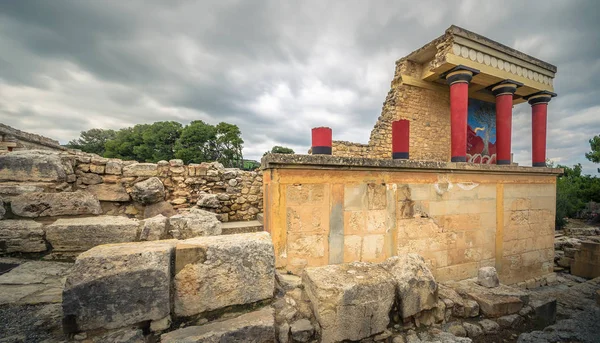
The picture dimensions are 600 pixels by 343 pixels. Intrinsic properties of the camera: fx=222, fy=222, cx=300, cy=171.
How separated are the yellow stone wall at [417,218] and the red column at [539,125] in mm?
5447

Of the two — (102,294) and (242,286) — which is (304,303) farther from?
(102,294)

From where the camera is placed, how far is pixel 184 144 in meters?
25.5

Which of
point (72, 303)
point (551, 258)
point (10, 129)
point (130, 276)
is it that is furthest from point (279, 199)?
point (10, 129)

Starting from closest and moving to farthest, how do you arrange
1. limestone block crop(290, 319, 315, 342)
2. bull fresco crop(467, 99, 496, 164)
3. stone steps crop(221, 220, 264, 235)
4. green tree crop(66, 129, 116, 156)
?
limestone block crop(290, 319, 315, 342) < stone steps crop(221, 220, 264, 235) < bull fresco crop(467, 99, 496, 164) < green tree crop(66, 129, 116, 156)

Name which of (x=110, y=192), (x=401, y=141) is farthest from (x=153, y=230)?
(x=401, y=141)

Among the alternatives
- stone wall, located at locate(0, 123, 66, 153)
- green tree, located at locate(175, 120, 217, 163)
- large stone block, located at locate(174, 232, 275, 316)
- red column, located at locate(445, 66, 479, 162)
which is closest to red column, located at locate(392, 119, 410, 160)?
large stone block, located at locate(174, 232, 275, 316)

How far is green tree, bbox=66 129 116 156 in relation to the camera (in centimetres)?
3177

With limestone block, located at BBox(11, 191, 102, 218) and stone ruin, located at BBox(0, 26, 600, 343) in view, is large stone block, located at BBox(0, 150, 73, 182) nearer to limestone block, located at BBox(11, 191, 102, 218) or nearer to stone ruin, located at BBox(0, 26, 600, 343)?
stone ruin, located at BBox(0, 26, 600, 343)

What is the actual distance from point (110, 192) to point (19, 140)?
4.11 meters

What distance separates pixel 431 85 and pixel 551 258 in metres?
7.70

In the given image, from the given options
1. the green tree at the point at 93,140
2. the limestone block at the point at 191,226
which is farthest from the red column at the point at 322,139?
the green tree at the point at 93,140

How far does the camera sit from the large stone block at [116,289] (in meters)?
1.35

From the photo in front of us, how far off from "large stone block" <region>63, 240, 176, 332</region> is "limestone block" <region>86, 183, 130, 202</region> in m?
4.19

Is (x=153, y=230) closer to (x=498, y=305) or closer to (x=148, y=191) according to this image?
(x=148, y=191)
